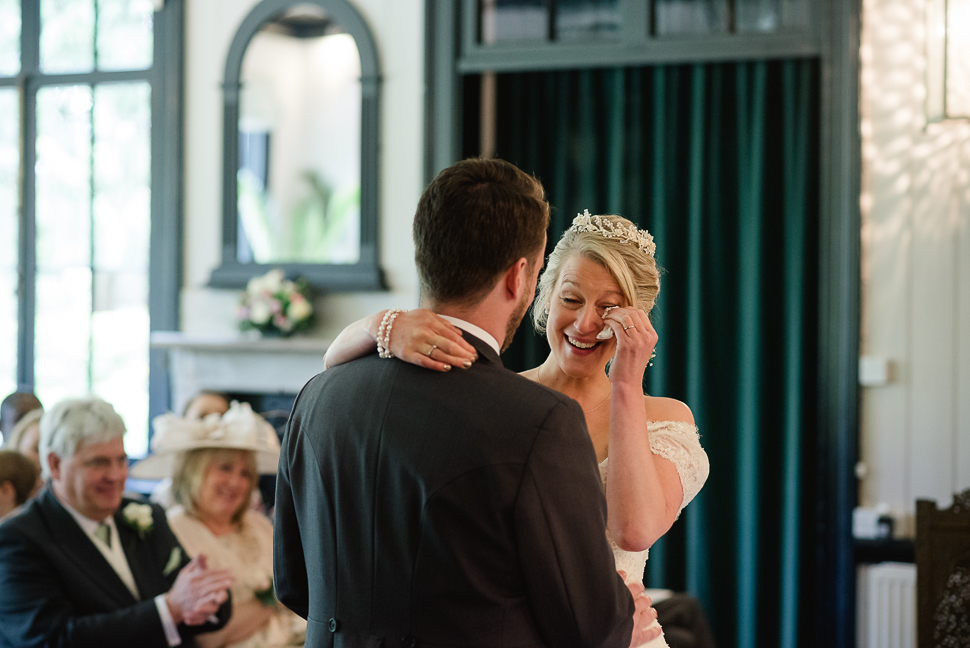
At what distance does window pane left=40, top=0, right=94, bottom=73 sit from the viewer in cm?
529

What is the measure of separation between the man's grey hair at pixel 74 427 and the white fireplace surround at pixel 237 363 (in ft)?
6.47

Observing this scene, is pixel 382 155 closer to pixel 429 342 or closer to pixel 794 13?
pixel 794 13

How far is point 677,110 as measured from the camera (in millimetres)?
4434

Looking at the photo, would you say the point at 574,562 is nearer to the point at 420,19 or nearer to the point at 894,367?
the point at 894,367

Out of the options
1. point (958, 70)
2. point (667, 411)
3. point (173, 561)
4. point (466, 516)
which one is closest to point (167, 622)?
point (173, 561)

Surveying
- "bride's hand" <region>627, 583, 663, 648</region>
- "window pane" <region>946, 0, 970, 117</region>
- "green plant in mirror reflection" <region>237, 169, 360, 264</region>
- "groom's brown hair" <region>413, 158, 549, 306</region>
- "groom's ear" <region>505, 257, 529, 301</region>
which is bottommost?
"bride's hand" <region>627, 583, 663, 648</region>

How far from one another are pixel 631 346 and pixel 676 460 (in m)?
0.26

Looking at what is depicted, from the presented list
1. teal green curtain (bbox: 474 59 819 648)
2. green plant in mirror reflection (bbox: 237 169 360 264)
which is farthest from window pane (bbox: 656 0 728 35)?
green plant in mirror reflection (bbox: 237 169 360 264)

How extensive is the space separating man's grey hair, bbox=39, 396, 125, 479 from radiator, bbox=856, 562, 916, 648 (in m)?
3.16

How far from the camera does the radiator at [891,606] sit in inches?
148

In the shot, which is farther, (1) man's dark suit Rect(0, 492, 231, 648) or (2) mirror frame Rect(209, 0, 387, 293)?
(2) mirror frame Rect(209, 0, 387, 293)

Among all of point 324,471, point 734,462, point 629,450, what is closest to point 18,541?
point 324,471

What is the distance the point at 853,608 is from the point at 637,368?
9.56 ft

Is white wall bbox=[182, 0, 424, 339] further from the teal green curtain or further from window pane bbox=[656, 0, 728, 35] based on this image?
window pane bbox=[656, 0, 728, 35]
